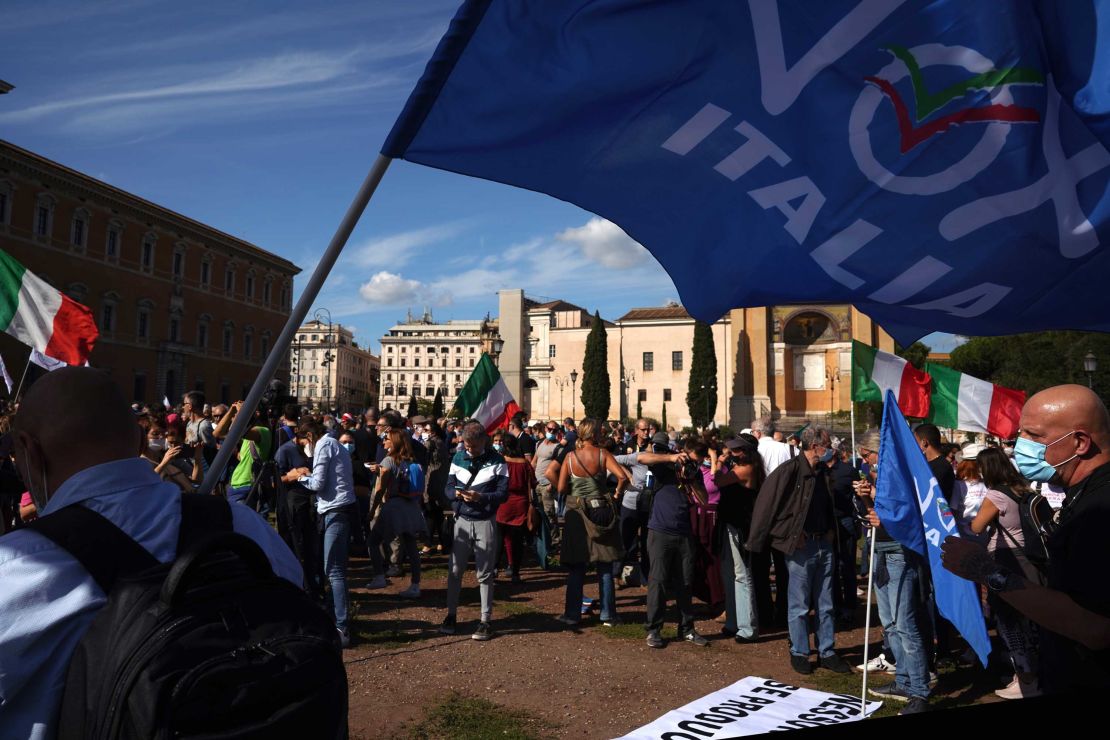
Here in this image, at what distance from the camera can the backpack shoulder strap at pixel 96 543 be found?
1501mm

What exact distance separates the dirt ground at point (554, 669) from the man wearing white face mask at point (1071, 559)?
3354 mm

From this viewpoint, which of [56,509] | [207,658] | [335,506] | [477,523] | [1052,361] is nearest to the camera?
[207,658]

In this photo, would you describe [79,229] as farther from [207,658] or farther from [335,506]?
[207,658]

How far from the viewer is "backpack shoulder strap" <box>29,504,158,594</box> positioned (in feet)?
4.92

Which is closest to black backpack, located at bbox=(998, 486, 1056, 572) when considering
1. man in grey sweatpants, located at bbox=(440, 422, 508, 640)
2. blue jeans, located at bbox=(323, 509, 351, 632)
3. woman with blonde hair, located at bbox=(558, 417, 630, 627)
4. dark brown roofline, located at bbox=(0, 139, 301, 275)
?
woman with blonde hair, located at bbox=(558, 417, 630, 627)

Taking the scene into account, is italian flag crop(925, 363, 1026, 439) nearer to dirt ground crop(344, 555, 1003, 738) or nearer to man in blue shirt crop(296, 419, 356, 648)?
dirt ground crop(344, 555, 1003, 738)

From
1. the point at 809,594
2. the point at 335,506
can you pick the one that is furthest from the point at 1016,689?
the point at 335,506

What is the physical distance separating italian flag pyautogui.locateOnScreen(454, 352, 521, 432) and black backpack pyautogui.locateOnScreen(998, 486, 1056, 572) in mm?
9779

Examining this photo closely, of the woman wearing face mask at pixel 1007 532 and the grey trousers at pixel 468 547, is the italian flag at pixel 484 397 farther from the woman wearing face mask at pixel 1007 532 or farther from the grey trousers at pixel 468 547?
the woman wearing face mask at pixel 1007 532

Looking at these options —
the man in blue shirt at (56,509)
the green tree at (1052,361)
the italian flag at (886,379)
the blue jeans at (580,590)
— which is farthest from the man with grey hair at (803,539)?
the green tree at (1052,361)

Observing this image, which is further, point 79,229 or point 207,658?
point 79,229

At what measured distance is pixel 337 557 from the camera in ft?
23.5

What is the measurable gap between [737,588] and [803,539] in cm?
138

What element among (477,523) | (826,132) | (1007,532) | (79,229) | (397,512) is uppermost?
(79,229)
